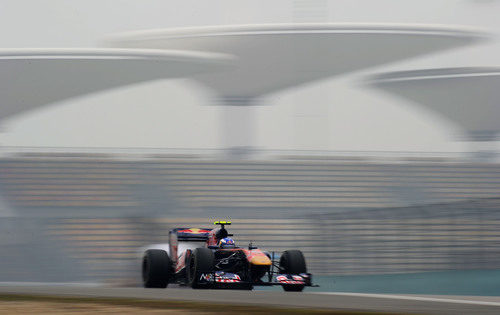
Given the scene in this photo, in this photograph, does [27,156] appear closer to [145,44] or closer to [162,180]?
[162,180]

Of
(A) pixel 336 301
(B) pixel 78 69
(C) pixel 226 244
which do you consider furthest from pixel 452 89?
(A) pixel 336 301

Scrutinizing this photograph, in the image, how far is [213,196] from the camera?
26297 mm

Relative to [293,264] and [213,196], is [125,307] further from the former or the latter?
[213,196]

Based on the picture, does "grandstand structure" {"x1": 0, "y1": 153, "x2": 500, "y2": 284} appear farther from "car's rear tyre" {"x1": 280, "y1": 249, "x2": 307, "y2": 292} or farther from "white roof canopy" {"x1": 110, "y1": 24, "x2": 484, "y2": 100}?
"white roof canopy" {"x1": 110, "y1": 24, "x2": 484, "y2": 100}

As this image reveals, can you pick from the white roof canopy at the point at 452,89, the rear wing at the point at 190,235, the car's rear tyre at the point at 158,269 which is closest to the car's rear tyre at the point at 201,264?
the car's rear tyre at the point at 158,269

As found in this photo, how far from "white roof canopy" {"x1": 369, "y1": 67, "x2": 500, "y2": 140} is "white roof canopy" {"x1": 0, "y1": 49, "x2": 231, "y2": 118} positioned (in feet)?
31.6

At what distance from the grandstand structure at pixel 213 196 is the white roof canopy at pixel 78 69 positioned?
42.8 feet

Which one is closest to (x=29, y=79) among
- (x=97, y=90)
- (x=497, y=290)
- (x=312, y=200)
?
(x=97, y=90)

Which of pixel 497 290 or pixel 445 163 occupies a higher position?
pixel 445 163

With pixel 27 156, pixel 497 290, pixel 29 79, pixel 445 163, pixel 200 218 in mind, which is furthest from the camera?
pixel 29 79

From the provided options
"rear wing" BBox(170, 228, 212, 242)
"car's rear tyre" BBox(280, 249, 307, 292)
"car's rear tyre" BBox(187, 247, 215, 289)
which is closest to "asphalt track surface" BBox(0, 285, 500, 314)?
"car's rear tyre" BBox(187, 247, 215, 289)

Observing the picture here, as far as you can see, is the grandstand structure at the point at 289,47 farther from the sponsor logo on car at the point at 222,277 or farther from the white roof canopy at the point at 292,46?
the sponsor logo on car at the point at 222,277

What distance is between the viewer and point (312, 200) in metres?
26.0

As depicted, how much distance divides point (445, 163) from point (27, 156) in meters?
14.6
